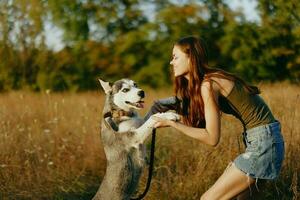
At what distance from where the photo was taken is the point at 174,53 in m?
4.93

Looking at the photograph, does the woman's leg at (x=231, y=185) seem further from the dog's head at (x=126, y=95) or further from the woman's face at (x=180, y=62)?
the dog's head at (x=126, y=95)

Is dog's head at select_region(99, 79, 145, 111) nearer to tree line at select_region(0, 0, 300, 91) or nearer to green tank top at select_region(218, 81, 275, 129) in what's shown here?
green tank top at select_region(218, 81, 275, 129)

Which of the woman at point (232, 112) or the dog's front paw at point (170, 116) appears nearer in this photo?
the woman at point (232, 112)

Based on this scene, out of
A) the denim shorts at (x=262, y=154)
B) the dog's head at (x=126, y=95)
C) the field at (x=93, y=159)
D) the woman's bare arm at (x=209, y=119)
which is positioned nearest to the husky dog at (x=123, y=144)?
the dog's head at (x=126, y=95)

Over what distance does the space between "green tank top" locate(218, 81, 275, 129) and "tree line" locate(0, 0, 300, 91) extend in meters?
16.3

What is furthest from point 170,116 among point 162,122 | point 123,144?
point 123,144

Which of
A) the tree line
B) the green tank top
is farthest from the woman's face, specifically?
the tree line

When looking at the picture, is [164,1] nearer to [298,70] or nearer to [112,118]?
[298,70]

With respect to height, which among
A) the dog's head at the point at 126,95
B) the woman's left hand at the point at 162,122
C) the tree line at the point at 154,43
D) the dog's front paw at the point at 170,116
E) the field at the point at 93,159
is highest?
the tree line at the point at 154,43

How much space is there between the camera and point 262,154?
472 centimetres

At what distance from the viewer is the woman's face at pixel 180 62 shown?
4.85m

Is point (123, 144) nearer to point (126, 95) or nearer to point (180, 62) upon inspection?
point (126, 95)

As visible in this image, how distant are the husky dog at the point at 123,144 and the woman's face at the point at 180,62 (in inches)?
27.9

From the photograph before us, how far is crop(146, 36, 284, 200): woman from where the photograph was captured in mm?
4684
